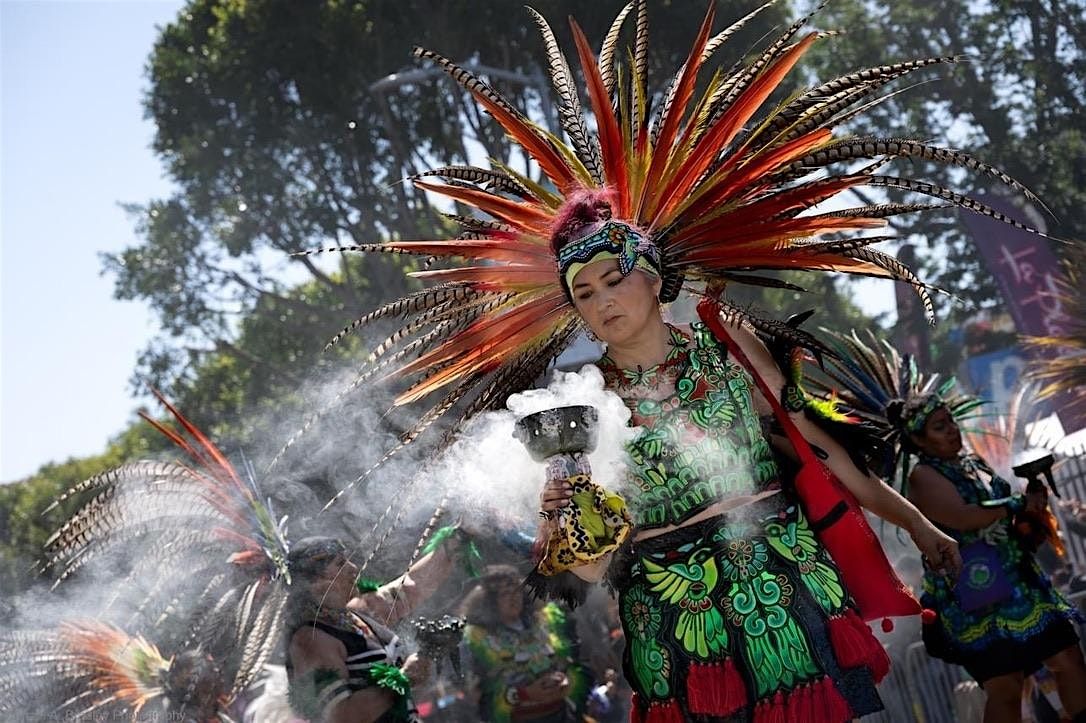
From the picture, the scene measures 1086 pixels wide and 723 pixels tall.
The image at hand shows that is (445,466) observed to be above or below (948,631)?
above

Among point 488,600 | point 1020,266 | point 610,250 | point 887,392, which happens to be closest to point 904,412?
point 887,392

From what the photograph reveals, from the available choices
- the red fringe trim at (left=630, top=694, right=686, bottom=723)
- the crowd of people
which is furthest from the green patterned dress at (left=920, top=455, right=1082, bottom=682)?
the red fringe trim at (left=630, top=694, right=686, bottom=723)

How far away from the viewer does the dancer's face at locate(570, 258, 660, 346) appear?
3.42m

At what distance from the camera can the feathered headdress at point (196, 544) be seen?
14.3 ft

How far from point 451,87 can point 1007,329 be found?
1205cm

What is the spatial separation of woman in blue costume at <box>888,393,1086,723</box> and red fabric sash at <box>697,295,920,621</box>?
7.15ft

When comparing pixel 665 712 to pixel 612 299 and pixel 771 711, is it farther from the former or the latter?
pixel 612 299

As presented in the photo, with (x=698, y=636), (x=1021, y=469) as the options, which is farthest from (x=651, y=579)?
(x=1021, y=469)

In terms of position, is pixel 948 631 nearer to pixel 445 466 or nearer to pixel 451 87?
pixel 445 466

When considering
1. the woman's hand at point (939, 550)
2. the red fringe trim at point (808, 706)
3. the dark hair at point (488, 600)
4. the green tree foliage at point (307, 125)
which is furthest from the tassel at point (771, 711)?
the green tree foliage at point (307, 125)

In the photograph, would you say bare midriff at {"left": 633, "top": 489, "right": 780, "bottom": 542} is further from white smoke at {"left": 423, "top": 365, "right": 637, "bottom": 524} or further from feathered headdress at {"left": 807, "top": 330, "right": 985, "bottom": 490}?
feathered headdress at {"left": 807, "top": 330, "right": 985, "bottom": 490}

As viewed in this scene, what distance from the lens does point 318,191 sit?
66.2 feet

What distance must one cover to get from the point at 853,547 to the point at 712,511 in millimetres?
481

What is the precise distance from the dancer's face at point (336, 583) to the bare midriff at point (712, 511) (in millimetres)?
1613
